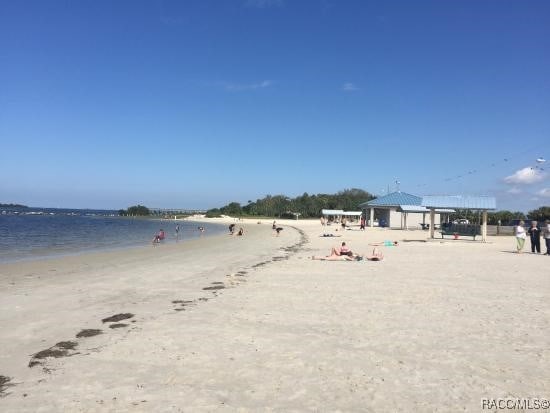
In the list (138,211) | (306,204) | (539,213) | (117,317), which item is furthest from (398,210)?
(138,211)

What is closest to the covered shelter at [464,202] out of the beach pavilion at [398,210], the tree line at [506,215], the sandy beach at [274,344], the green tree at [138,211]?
the sandy beach at [274,344]

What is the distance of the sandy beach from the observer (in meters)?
4.55

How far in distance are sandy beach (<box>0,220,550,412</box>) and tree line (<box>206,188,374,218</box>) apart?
103632mm

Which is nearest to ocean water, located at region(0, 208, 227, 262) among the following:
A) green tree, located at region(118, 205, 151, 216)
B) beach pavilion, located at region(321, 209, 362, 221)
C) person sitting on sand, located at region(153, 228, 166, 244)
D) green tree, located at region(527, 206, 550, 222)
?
person sitting on sand, located at region(153, 228, 166, 244)

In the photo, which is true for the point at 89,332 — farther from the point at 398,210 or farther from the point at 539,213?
the point at 539,213

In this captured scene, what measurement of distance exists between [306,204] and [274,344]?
116609 mm

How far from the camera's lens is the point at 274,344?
634cm

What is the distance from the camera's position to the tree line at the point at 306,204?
119m

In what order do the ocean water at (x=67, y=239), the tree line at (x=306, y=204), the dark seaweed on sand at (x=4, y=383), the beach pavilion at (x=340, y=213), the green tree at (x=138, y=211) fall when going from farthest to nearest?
the green tree at (x=138, y=211) < the tree line at (x=306, y=204) < the beach pavilion at (x=340, y=213) < the ocean water at (x=67, y=239) < the dark seaweed on sand at (x=4, y=383)

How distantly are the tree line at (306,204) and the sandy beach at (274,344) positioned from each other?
104 metres

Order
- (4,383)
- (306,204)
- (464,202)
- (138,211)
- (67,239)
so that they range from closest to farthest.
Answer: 1. (4,383)
2. (464,202)
3. (67,239)
4. (306,204)
5. (138,211)

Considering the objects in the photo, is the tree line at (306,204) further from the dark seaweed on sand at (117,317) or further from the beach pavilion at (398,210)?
the dark seaweed on sand at (117,317)

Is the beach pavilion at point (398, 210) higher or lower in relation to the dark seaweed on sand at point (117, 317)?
higher

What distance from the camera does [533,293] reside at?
10273 millimetres
